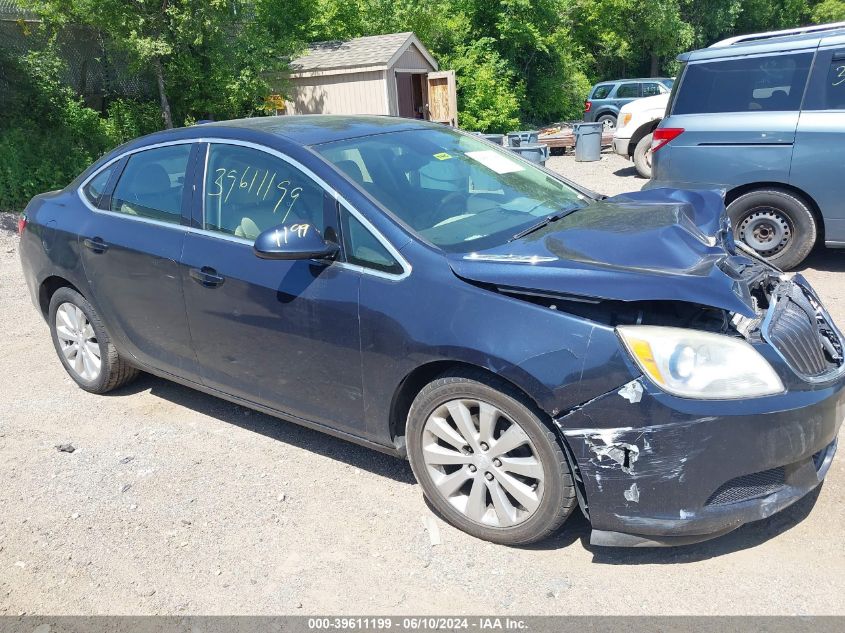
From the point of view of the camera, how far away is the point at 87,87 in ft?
50.0

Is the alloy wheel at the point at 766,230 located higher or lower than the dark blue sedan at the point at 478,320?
lower

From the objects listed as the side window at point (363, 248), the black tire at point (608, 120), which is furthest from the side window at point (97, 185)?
the black tire at point (608, 120)

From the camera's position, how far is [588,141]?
1655 cm

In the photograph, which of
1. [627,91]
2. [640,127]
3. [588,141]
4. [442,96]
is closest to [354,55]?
[442,96]

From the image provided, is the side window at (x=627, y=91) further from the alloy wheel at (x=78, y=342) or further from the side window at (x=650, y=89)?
the alloy wheel at (x=78, y=342)

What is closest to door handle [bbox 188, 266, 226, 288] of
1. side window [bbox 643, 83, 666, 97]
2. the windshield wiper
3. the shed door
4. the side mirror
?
the side mirror

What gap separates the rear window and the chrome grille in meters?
3.99

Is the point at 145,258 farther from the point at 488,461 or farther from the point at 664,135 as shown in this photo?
the point at 664,135

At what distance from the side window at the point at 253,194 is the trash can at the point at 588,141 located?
13.9 metres

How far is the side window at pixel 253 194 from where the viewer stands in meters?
3.44

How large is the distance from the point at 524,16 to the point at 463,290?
25.0 meters

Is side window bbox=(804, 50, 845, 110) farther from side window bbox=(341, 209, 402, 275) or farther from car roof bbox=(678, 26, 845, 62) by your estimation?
side window bbox=(341, 209, 402, 275)

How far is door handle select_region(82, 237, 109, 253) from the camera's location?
4.21m

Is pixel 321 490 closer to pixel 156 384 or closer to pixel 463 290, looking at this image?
pixel 463 290
